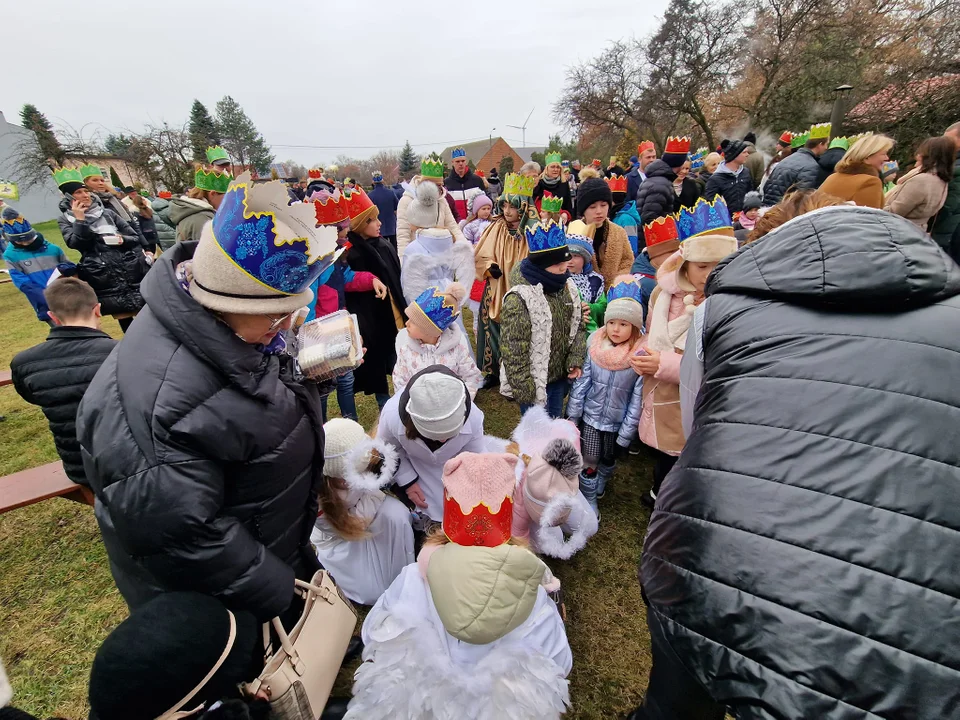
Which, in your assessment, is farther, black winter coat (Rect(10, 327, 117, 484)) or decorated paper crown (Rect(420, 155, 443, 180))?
decorated paper crown (Rect(420, 155, 443, 180))

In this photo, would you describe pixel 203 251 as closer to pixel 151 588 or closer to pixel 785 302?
pixel 151 588

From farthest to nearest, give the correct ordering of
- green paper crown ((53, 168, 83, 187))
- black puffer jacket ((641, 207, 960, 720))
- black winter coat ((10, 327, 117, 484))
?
green paper crown ((53, 168, 83, 187)) < black winter coat ((10, 327, 117, 484)) < black puffer jacket ((641, 207, 960, 720))

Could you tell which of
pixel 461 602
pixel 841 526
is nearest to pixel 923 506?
pixel 841 526

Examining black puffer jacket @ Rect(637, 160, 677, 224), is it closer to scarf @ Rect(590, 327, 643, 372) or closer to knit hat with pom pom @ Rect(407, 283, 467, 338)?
scarf @ Rect(590, 327, 643, 372)

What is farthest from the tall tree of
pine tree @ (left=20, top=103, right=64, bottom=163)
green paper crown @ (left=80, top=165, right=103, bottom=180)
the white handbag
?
the white handbag

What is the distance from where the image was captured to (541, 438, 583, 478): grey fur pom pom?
211 cm

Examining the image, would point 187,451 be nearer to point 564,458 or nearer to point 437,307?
point 564,458

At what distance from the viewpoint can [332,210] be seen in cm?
355

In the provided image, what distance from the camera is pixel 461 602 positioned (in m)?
1.44

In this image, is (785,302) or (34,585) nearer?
(785,302)

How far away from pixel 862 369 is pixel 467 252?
353 centimetres

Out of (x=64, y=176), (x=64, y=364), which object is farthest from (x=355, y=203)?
(x=64, y=176)

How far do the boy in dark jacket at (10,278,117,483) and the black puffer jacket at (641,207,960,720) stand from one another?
2.80 metres

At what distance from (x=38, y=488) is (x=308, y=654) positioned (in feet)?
8.40
